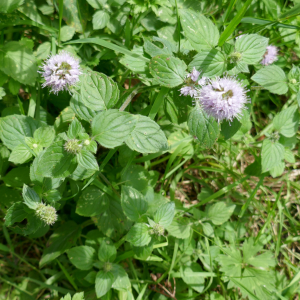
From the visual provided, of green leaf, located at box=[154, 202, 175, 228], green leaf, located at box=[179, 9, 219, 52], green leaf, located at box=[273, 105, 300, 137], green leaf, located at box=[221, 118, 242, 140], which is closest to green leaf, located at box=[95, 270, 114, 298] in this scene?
green leaf, located at box=[154, 202, 175, 228]

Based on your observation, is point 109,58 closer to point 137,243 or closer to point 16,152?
point 16,152

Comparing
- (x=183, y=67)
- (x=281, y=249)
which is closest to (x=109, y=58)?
(x=183, y=67)

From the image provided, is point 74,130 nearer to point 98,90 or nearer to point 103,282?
point 98,90

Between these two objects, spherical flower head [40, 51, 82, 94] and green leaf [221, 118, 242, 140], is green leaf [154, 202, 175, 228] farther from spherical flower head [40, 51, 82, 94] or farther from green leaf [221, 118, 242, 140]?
spherical flower head [40, 51, 82, 94]

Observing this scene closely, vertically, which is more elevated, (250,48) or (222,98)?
(250,48)

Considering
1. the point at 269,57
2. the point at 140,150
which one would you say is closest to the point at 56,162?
the point at 140,150

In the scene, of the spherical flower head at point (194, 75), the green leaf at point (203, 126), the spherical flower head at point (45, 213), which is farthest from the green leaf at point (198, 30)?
the spherical flower head at point (45, 213)
